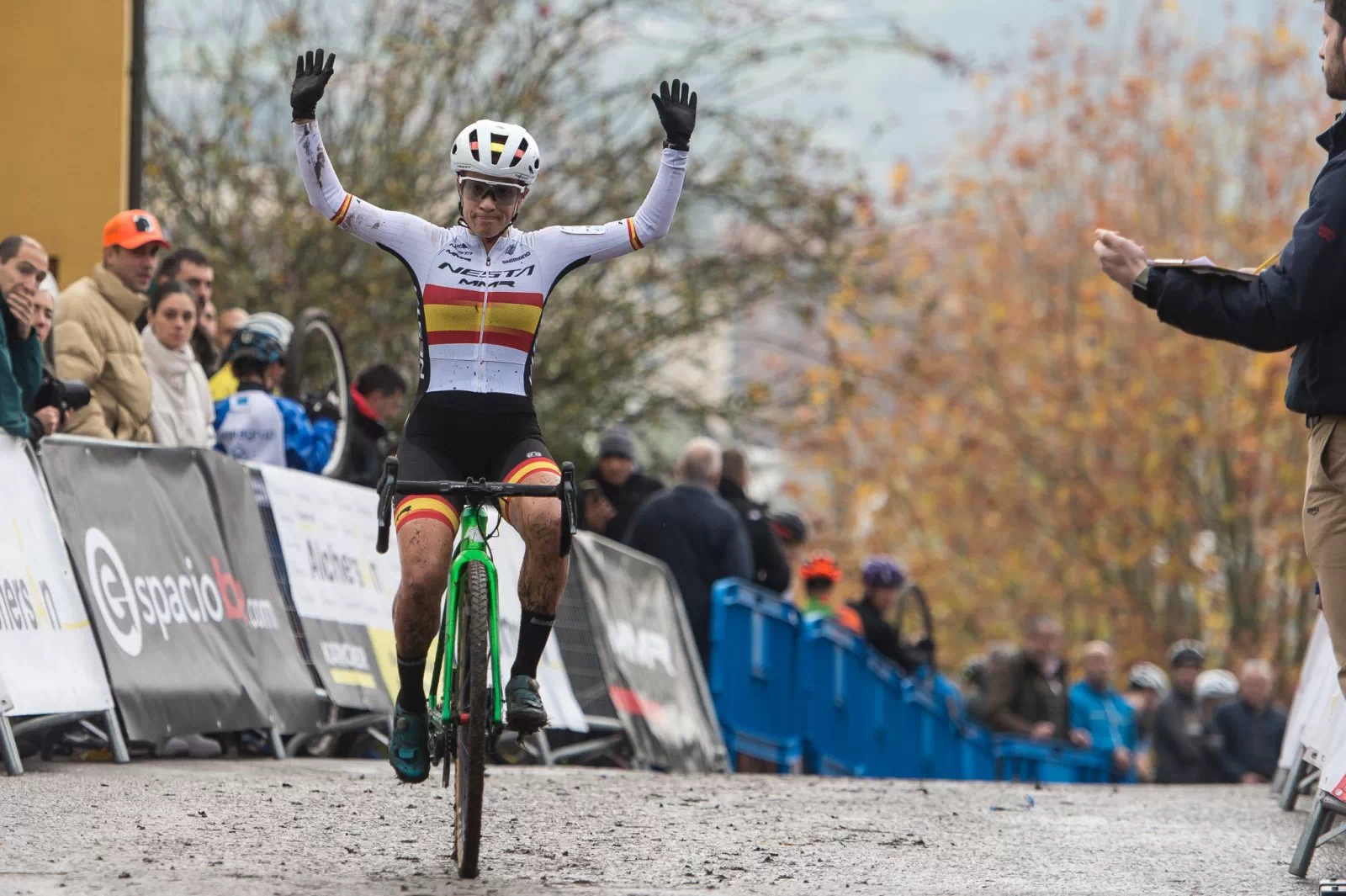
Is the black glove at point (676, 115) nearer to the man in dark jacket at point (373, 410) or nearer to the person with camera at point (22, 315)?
the person with camera at point (22, 315)

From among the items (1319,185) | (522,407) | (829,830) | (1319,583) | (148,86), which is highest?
(148,86)

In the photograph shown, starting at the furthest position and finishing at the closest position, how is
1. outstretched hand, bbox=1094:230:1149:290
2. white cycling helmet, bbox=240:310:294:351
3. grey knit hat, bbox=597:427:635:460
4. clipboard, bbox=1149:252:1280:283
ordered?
grey knit hat, bbox=597:427:635:460 → white cycling helmet, bbox=240:310:294:351 → outstretched hand, bbox=1094:230:1149:290 → clipboard, bbox=1149:252:1280:283

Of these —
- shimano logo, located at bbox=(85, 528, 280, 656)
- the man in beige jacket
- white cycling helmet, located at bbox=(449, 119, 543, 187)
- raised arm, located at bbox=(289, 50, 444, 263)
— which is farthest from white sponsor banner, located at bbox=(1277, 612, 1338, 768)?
the man in beige jacket

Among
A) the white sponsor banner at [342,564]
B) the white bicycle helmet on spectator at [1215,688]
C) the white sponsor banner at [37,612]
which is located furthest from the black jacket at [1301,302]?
the white bicycle helmet on spectator at [1215,688]

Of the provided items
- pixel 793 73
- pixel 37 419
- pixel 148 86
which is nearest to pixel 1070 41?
pixel 793 73

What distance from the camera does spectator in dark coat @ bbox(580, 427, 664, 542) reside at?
Result: 49.1 feet

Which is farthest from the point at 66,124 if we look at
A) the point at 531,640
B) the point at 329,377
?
the point at 531,640

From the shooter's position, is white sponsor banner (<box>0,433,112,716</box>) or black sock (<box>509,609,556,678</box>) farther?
white sponsor banner (<box>0,433,112,716</box>)

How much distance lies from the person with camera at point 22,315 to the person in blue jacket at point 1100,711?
11821mm

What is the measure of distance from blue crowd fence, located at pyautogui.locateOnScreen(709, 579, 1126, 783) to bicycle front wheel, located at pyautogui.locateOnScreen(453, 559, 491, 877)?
7172 millimetres

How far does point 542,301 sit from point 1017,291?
26848 mm

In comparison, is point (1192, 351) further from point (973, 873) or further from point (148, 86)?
point (973, 873)

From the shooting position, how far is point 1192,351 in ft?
100

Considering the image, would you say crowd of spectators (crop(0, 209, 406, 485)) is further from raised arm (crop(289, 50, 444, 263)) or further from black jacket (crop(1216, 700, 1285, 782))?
black jacket (crop(1216, 700, 1285, 782))
